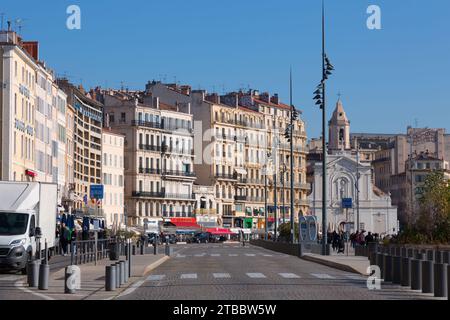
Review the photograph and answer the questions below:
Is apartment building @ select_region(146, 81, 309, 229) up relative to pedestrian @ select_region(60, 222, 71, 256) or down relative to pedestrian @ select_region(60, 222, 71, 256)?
up

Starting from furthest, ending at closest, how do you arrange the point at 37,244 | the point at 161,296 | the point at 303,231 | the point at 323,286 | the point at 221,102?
the point at 221,102, the point at 303,231, the point at 37,244, the point at 323,286, the point at 161,296

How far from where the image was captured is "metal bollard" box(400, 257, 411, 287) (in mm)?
31125

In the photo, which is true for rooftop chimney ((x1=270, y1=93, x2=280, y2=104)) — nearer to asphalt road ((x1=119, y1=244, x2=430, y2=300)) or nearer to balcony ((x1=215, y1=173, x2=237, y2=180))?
balcony ((x1=215, y1=173, x2=237, y2=180))

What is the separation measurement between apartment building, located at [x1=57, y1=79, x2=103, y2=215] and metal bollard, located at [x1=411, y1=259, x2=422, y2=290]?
86.7 m

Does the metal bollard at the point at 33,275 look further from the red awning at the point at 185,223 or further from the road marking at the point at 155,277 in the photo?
the red awning at the point at 185,223

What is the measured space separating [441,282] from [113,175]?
389 feet

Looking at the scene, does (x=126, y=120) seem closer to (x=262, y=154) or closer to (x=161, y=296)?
(x=262, y=154)

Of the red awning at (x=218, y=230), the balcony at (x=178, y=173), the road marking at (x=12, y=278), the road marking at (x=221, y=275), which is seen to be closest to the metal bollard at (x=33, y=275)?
the road marking at (x=12, y=278)

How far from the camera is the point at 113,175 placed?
14425cm

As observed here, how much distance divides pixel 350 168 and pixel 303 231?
3981 inches

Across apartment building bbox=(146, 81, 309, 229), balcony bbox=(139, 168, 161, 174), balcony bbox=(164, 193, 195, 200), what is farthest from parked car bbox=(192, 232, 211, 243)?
apartment building bbox=(146, 81, 309, 229)

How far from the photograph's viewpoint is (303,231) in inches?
3201

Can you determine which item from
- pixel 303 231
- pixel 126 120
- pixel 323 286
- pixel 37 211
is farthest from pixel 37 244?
pixel 126 120

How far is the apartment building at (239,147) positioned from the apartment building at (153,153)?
307 centimetres
